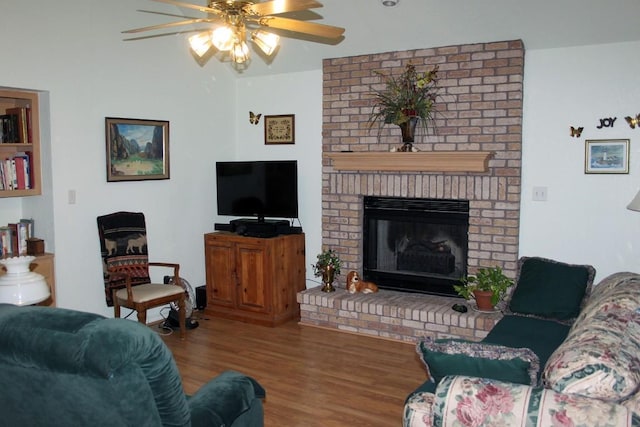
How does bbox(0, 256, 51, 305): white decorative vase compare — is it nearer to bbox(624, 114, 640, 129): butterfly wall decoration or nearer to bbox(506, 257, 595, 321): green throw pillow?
bbox(506, 257, 595, 321): green throw pillow

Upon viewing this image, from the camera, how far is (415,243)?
5559mm

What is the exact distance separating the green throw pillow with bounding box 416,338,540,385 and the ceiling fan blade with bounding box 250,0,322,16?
1.58 meters

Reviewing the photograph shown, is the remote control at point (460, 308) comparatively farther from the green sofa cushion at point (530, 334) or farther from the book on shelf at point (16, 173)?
the book on shelf at point (16, 173)

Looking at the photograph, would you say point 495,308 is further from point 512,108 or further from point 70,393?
point 70,393

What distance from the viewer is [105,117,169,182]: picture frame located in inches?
203

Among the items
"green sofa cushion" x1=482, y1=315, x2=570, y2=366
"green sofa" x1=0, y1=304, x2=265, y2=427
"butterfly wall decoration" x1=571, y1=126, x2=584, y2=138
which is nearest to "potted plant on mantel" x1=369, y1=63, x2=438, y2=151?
"butterfly wall decoration" x1=571, y1=126, x2=584, y2=138

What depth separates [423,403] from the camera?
2307mm

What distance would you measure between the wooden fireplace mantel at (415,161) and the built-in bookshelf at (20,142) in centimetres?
249

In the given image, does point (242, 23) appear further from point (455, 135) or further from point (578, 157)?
point (578, 157)

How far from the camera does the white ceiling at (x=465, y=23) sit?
429 cm

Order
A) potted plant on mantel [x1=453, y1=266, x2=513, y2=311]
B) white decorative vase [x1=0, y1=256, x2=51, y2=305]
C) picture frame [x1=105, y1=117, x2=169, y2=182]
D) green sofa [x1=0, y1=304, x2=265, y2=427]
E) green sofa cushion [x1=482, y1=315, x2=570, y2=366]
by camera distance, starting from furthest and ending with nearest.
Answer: picture frame [x1=105, y1=117, x2=169, y2=182] < potted plant on mantel [x1=453, y1=266, x2=513, y2=311] < green sofa cushion [x1=482, y1=315, x2=570, y2=366] < white decorative vase [x1=0, y1=256, x2=51, y2=305] < green sofa [x1=0, y1=304, x2=265, y2=427]

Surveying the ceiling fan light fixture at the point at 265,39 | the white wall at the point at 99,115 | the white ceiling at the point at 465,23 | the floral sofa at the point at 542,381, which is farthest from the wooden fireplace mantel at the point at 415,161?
the ceiling fan light fixture at the point at 265,39

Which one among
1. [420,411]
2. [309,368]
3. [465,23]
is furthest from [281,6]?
[309,368]

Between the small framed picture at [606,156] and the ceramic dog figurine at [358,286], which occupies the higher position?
the small framed picture at [606,156]
